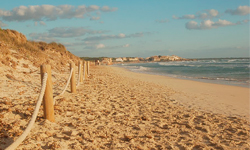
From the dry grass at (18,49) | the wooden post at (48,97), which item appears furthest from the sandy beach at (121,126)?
the dry grass at (18,49)

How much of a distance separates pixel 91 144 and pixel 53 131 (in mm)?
816

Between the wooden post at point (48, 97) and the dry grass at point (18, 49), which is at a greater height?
the dry grass at point (18, 49)

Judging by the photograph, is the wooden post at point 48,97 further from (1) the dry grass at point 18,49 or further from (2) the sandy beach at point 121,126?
(1) the dry grass at point 18,49

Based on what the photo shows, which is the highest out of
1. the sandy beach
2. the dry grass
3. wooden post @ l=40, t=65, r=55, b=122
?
the dry grass

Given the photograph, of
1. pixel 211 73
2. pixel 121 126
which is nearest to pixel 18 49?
pixel 121 126

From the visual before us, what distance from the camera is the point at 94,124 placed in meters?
4.05

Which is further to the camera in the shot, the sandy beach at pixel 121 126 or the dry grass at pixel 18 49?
the dry grass at pixel 18 49

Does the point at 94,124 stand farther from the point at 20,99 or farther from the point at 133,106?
the point at 20,99

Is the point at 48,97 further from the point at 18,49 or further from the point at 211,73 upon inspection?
the point at 211,73

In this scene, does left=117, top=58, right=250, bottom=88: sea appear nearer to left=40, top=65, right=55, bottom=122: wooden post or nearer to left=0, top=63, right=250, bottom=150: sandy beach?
left=0, top=63, right=250, bottom=150: sandy beach

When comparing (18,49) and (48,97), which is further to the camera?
(18,49)

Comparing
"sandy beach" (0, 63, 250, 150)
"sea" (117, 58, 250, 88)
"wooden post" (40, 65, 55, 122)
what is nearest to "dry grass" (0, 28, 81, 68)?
"sandy beach" (0, 63, 250, 150)

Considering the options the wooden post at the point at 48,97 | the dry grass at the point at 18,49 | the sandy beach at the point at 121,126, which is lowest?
the sandy beach at the point at 121,126

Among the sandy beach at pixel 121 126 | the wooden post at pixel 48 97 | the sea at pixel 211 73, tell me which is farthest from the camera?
the sea at pixel 211 73
